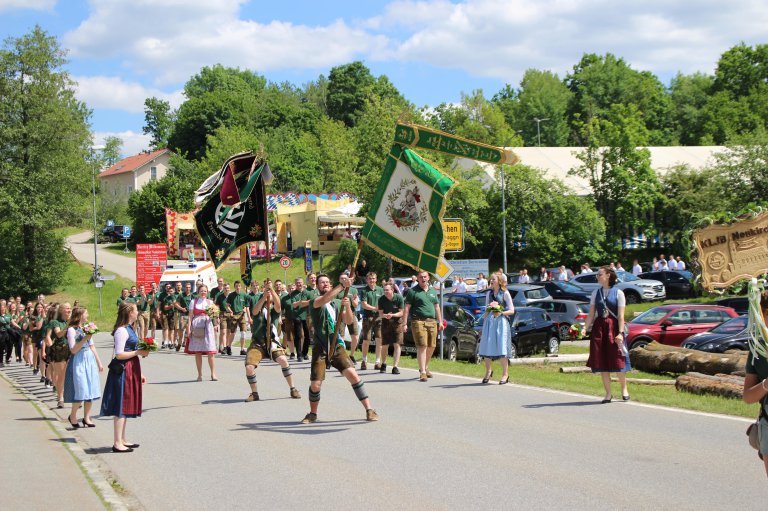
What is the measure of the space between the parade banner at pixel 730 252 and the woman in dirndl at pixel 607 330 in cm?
1155

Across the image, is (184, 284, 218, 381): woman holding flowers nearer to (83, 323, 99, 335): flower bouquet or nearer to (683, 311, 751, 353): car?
(83, 323, 99, 335): flower bouquet

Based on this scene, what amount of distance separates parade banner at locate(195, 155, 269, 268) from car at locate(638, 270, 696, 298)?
85.0 feet

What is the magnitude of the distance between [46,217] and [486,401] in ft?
135

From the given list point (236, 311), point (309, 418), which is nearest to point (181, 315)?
point (236, 311)

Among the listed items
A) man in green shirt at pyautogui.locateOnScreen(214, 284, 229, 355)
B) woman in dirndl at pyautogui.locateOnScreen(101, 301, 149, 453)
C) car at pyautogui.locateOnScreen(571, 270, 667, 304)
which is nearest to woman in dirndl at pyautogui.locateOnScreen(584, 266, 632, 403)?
woman in dirndl at pyautogui.locateOnScreen(101, 301, 149, 453)

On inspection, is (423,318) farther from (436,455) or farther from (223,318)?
(223,318)

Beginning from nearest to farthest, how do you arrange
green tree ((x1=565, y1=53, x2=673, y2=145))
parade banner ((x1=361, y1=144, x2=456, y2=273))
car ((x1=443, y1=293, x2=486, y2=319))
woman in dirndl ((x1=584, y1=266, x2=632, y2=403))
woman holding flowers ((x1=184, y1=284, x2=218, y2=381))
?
woman in dirndl ((x1=584, y1=266, x2=632, y2=403))
parade banner ((x1=361, y1=144, x2=456, y2=273))
woman holding flowers ((x1=184, y1=284, x2=218, y2=381))
car ((x1=443, y1=293, x2=486, y2=319))
green tree ((x1=565, y1=53, x2=673, y2=145))

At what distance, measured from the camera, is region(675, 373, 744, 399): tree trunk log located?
41.5 ft

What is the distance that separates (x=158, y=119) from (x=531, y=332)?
4113 inches

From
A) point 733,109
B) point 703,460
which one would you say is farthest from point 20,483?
point 733,109

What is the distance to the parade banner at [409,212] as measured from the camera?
516 inches

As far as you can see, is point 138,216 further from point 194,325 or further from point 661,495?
point 661,495

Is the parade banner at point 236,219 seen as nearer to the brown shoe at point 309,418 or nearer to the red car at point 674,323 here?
the brown shoe at point 309,418

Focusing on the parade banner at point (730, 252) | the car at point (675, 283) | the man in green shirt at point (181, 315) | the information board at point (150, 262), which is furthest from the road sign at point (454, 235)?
the information board at point (150, 262)
